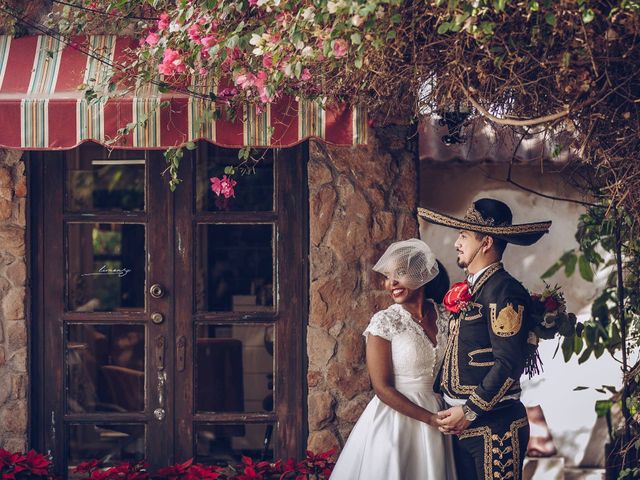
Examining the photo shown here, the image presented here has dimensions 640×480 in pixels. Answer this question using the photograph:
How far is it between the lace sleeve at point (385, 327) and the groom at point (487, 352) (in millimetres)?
318

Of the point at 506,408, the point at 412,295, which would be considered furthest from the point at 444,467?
the point at 412,295

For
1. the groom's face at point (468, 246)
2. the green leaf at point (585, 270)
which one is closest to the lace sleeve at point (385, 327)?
the groom's face at point (468, 246)

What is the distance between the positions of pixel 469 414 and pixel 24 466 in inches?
99.9

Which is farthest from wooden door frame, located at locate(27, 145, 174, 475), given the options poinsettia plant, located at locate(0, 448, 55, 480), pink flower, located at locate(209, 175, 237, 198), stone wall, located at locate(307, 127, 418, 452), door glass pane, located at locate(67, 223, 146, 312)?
stone wall, located at locate(307, 127, 418, 452)

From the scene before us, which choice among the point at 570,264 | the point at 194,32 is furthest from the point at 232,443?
the point at 194,32

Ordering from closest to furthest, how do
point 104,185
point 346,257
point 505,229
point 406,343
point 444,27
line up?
point 444,27 < point 505,229 < point 406,343 < point 346,257 < point 104,185

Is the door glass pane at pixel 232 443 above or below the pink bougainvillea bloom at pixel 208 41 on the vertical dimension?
below

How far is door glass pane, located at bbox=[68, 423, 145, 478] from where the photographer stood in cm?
709

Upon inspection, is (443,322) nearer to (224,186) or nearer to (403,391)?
(403,391)

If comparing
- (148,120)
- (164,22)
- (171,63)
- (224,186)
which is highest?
(164,22)

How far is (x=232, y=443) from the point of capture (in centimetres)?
704

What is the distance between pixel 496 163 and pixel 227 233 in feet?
6.47

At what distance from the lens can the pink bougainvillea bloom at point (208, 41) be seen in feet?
18.0

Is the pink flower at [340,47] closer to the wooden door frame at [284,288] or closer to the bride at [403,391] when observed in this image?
the bride at [403,391]
